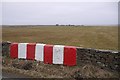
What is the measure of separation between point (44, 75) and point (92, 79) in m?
1.94

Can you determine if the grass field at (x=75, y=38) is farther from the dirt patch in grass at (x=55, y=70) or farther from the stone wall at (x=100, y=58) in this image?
the dirt patch in grass at (x=55, y=70)

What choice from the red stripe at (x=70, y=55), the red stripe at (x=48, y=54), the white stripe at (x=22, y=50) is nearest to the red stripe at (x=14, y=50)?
the white stripe at (x=22, y=50)

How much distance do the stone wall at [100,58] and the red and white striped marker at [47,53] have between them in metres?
0.36

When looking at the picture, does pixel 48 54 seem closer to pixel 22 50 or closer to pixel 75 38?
pixel 22 50

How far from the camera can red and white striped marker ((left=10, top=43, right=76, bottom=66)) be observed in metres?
11.9

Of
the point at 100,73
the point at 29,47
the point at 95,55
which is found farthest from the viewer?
the point at 29,47

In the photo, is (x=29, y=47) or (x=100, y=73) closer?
(x=100, y=73)

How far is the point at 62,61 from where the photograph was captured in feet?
39.6

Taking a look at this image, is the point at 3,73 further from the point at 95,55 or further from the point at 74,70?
the point at 95,55

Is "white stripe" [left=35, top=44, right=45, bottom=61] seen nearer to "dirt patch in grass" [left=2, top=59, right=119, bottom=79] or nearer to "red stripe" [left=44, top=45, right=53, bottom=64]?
"red stripe" [left=44, top=45, right=53, bottom=64]

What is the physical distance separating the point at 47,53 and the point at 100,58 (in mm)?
2582

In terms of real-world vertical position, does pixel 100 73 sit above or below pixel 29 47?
Result: below

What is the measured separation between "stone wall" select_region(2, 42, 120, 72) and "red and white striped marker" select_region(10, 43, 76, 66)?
0.36 meters

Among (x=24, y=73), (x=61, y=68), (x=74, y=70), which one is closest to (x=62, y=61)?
(x=61, y=68)
